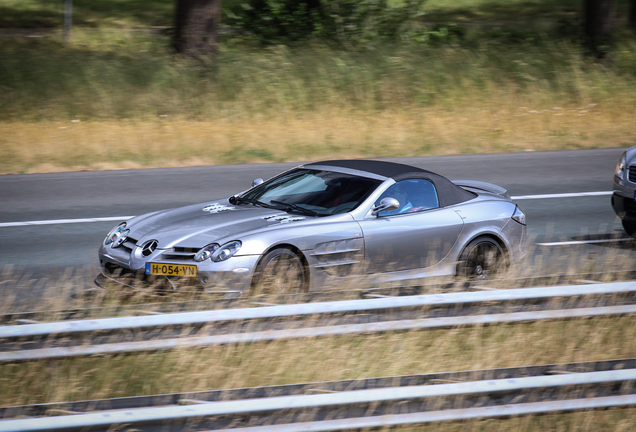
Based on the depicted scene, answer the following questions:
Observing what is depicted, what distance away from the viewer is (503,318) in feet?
15.9

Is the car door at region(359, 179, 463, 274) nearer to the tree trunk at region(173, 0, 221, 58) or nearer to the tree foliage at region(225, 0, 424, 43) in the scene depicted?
the tree trunk at region(173, 0, 221, 58)

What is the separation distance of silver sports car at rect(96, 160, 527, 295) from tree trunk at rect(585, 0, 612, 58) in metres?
17.9

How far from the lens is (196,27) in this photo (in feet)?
66.8

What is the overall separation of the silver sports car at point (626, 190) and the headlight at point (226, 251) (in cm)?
537

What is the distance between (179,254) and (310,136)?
35.4ft

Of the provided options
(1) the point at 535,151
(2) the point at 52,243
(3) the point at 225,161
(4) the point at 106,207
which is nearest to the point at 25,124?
(3) the point at 225,161

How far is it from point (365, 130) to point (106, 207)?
7.87 m

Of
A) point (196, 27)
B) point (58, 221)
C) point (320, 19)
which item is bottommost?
point (58, 221)

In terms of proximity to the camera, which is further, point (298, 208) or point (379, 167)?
point (379, 167)

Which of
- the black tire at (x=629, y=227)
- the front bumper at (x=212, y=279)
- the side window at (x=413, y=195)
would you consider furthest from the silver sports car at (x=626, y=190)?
the front bumper at (x=212, y=279)

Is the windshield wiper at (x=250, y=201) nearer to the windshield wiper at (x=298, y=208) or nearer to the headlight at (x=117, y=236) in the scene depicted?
the windshield wiper at (x=298, y=208)

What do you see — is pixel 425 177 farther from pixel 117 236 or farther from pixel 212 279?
pixel 117 236

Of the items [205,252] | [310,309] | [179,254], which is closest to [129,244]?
[179,254]

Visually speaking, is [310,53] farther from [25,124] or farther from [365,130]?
[25,124]
